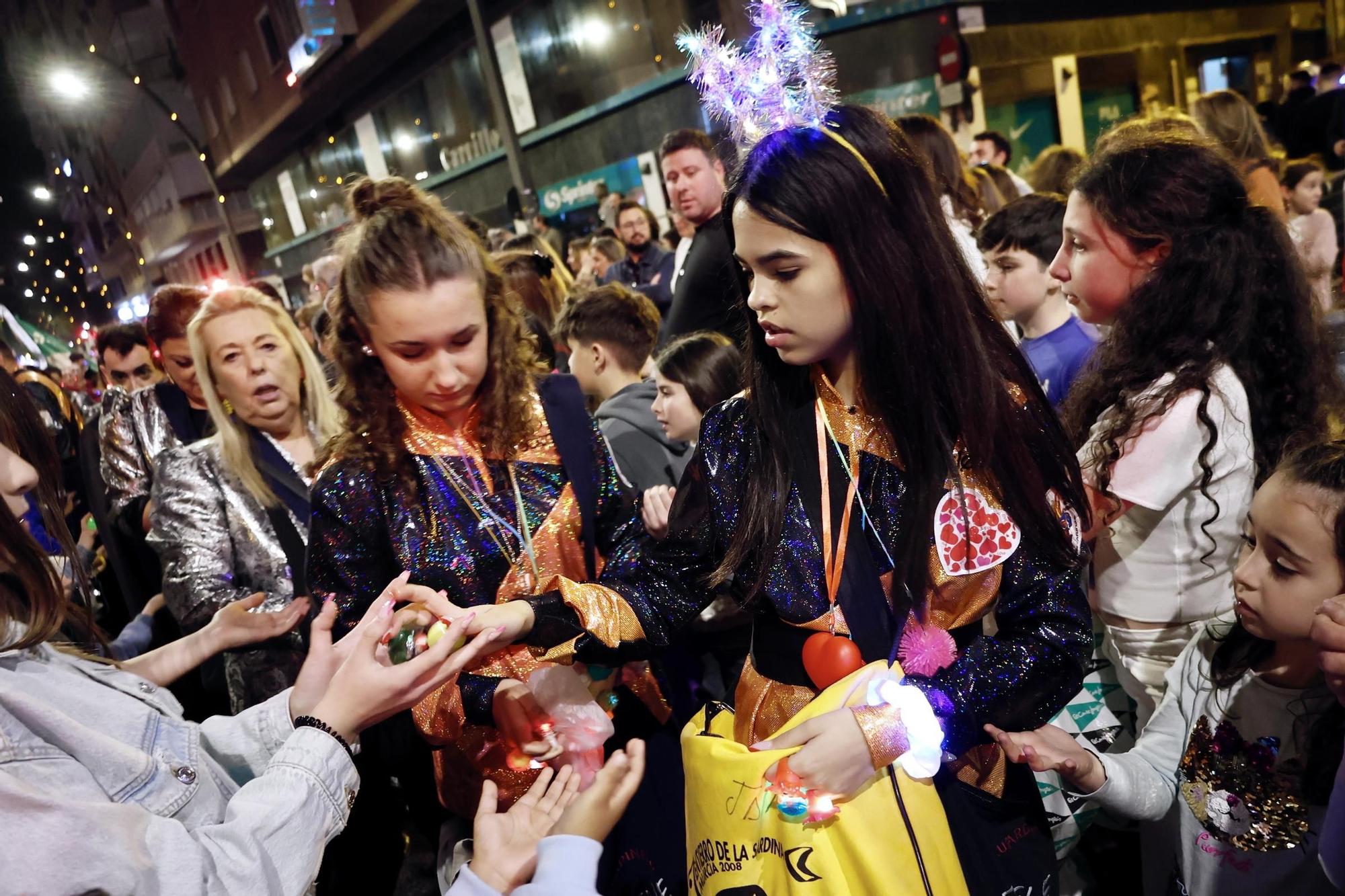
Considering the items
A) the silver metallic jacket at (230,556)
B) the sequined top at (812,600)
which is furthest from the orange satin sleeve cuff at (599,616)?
the silver metallic jacket at (230,556)

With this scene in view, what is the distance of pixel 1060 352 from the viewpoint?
2.95 metres

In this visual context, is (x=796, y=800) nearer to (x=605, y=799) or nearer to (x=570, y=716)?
(x=605, y=799)

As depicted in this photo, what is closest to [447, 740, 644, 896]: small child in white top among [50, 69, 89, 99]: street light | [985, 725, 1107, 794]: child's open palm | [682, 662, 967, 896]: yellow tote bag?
[682, 662, 967, 896]: yellow tote bag

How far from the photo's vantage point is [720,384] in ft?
9.25

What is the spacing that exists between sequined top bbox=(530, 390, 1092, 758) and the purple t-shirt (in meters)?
1.58

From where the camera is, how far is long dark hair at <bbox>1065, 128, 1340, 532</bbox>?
1.91 metres

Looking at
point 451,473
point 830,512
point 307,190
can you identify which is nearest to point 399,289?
point 451,473

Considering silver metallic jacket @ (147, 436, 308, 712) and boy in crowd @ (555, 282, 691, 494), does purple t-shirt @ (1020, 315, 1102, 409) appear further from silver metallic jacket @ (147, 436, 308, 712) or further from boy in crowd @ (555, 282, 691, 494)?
silver metallic jacket @ (147, 436, 308, 712)

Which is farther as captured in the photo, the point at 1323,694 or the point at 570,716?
the point at 570,716

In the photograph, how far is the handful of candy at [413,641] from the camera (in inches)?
62.0

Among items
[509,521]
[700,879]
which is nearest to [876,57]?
[509,521]

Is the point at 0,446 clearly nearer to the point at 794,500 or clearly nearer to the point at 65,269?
the point at 794,500

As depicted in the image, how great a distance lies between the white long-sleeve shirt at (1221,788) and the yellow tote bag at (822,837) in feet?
1.78

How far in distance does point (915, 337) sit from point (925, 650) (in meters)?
0.53
